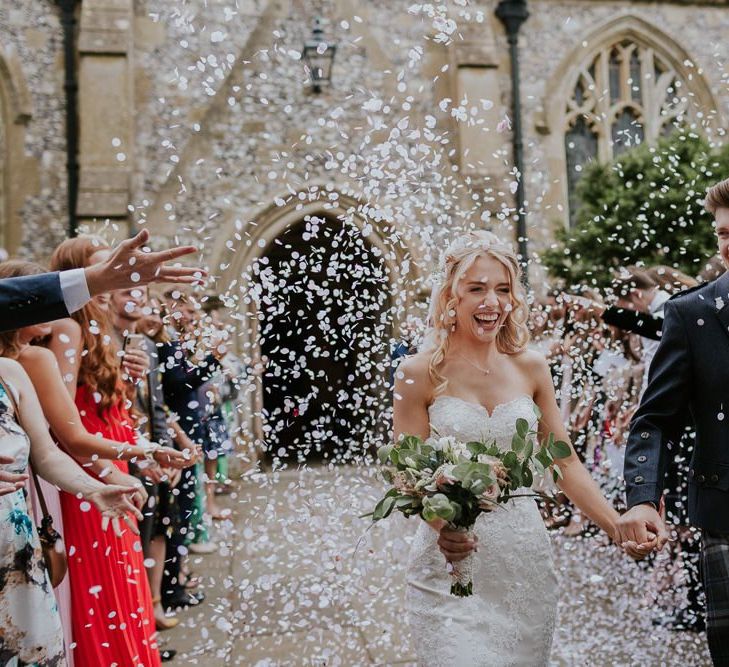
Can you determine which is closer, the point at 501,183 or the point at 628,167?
the point at 628,167

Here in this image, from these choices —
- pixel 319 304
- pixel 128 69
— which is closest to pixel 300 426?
pixel 319 304

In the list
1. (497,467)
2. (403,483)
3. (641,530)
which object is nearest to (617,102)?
(641,530)

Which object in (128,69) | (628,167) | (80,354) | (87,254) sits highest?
(128,69)

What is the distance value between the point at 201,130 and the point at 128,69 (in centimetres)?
182

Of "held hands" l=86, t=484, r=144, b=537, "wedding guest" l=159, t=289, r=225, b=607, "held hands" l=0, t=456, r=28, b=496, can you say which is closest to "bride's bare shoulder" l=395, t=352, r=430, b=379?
"held hands" l=86, t=484, r=144, b=537

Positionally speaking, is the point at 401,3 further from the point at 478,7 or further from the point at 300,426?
the point at 300,426

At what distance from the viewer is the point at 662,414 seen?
2.51m

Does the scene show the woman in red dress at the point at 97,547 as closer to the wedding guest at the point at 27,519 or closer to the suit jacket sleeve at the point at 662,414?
the wedding guest at the point at 27,519

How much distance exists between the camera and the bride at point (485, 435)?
2.45 metres

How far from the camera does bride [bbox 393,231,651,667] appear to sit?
8.04ft

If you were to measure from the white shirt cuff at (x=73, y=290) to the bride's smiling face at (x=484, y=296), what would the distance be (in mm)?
1278

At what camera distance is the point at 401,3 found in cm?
1178

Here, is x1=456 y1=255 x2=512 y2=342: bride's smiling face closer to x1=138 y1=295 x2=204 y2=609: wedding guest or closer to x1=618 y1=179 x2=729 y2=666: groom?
x1=618 y1=179 x2=729 y2=666: groom

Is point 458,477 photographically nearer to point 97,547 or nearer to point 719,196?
point 719,196
